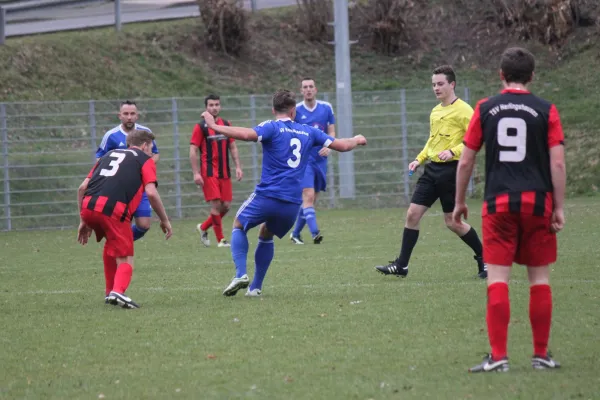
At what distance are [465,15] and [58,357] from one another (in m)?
25.9

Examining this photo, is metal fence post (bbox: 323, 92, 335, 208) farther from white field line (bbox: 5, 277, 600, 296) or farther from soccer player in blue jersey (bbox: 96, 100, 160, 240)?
white field line (bbox: 5, 277, 600, 296)

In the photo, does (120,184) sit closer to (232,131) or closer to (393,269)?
(232,131)

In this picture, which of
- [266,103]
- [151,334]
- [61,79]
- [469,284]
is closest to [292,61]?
[266,103]

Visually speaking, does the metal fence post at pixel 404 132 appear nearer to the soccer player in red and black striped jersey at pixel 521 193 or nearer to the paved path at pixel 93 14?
the paved path at pixel 93 14

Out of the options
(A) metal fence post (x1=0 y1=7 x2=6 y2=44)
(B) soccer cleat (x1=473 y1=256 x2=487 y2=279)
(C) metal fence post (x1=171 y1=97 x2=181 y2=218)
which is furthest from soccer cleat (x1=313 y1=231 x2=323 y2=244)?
(A) metal fence post (x1=0 y1=7 x2=6 y2=44)

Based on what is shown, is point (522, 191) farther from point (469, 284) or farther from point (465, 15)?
point (465, 15)

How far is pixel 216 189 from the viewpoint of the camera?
16.0 m

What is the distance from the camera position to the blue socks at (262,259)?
31.9 ft

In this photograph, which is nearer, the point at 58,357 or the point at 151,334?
the point at 58,357

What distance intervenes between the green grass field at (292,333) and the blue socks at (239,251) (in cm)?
29

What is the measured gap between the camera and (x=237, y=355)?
689 cm

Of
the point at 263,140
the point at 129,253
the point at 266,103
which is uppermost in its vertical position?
the point at 266,103

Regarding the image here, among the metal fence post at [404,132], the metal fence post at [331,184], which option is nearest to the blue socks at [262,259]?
the metal fence post at [331,184]

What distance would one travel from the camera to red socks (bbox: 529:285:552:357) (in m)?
6.16
